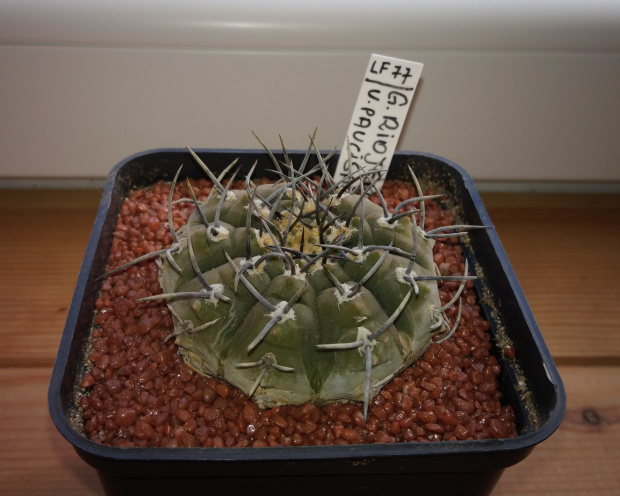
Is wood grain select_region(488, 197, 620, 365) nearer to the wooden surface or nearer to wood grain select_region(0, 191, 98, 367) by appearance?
the wooden surface

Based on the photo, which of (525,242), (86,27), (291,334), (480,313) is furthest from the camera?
(525,242)

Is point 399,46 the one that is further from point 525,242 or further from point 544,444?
point 544,444

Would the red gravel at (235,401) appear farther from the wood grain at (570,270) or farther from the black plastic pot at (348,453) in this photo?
the wood grain at (570,270)

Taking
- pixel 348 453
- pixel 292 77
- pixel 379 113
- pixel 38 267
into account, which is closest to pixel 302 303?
pixel 348 453

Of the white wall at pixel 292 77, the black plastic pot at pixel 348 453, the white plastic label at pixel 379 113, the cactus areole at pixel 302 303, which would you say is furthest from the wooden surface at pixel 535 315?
the white plastic label at pixel 379 113

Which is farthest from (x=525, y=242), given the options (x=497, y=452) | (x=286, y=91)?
(x=497, y=452)

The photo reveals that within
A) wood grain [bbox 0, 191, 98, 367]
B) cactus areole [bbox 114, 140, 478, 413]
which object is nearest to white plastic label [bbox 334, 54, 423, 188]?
cactus areole [bbox 114, 140, 478, 413]
